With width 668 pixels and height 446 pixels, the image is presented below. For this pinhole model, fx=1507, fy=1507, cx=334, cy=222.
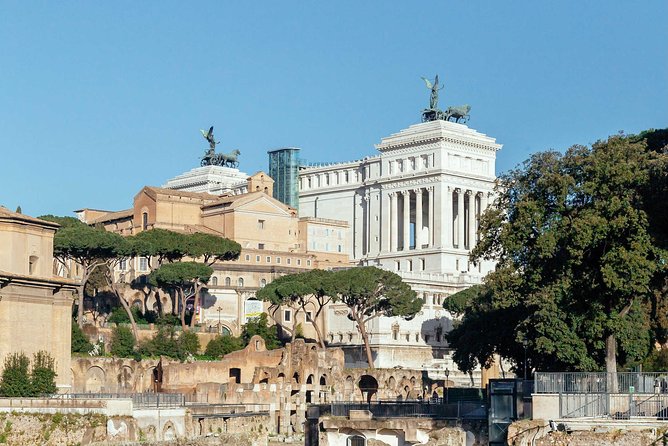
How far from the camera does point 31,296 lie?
2340 inches

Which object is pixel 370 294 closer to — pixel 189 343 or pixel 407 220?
pixel 189 343

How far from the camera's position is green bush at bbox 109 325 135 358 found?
312ft

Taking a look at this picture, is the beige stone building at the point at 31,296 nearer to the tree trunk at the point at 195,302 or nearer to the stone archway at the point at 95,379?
the stone archway at the point at 95,379

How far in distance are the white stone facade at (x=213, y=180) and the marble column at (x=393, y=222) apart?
775 inches

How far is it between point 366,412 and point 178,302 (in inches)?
2948

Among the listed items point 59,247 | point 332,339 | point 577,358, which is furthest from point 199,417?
point 332,339

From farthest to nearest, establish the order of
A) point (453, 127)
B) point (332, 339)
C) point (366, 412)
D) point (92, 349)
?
point (453, 127) < point (332, 339) < point (92, 349) < point (366, 412)

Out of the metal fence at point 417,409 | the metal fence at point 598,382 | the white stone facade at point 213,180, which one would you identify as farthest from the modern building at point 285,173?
the metal fence at point 598,382

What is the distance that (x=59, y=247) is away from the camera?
99.4 metres

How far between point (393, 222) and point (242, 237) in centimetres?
2217

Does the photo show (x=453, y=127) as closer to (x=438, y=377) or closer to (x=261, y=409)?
(x=438, y=377)

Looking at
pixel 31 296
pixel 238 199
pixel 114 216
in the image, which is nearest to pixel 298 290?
pixel 238 199

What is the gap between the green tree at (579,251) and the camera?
3956cm

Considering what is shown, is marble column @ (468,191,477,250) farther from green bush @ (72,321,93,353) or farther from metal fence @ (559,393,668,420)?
metal fence @ (559,393,668,420)
